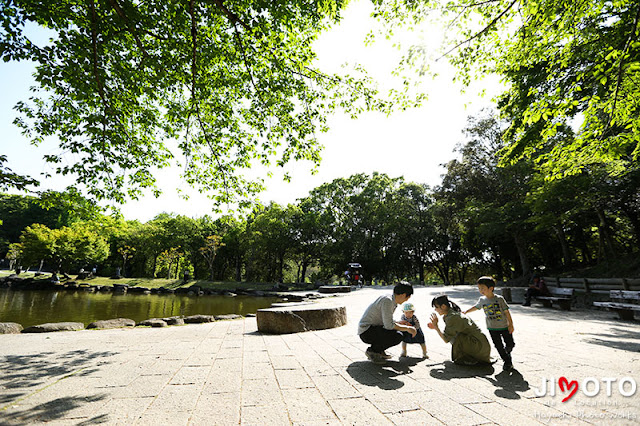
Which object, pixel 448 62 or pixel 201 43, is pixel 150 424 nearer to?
pixel 201 43

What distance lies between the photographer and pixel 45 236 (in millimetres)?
28859

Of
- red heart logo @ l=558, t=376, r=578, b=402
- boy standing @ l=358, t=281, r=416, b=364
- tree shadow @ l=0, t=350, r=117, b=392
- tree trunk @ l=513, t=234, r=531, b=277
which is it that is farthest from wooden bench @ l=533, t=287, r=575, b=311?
tree shadow @ l=0, t=350, r=117, b=392

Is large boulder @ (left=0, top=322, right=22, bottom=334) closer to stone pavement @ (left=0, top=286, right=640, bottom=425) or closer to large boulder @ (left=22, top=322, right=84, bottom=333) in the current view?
large boulder @ (left=22, top=322, right=84, bottom=333)

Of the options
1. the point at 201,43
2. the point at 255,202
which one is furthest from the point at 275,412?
the point at 201,43

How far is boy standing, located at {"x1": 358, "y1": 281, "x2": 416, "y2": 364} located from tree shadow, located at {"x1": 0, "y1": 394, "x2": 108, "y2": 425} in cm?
298

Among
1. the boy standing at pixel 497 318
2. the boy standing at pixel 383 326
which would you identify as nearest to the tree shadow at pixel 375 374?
the boy standing at pixel 383 326

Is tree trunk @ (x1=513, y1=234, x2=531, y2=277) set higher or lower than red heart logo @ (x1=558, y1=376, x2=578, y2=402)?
higher

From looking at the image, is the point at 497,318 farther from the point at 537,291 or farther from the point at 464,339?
the point at 537,291

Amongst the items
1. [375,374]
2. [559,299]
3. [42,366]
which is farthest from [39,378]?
[559,299]

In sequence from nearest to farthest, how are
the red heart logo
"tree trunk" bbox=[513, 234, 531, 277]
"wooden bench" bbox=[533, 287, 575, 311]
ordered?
the red heart logo
"wooden bench" bbox=[533, 287, 575, 311]
"tree trunk" bbox=[513, 234, 531, 277]

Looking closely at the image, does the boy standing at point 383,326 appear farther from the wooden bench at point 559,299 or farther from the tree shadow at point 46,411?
the wooden bench at point 559,299

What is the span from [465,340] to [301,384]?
226 cm

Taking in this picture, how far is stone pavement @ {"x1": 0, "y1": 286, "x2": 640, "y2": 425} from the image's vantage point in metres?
2.38

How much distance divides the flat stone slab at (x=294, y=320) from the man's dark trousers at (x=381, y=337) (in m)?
2.89
